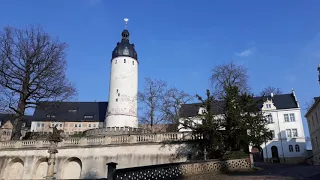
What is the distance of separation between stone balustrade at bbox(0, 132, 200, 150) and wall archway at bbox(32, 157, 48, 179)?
52.9 inches

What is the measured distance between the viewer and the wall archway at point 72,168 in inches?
922

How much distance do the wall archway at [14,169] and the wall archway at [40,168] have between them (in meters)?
1.36

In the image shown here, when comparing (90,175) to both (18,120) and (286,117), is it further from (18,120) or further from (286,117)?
(286,117)

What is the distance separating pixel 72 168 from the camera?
78.4 feet

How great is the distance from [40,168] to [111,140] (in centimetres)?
717

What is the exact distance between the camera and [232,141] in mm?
18891

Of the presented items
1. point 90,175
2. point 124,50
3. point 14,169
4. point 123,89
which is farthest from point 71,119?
point 90,175

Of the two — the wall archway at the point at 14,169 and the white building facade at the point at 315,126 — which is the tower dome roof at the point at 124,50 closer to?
the wall archway at the point at 14,169

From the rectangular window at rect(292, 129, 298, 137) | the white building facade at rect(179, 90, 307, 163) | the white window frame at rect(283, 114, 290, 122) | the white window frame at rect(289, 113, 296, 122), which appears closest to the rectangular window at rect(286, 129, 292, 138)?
the white building facade at rect(179, 90, 307, 163)

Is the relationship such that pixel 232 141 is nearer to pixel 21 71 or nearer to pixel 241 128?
pixel 241 128

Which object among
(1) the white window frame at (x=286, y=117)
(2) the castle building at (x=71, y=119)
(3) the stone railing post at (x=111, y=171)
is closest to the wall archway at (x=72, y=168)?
(3) the stone railing post at (x=111, y=171)

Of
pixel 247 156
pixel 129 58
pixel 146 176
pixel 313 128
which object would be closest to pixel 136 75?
pixel 129 58

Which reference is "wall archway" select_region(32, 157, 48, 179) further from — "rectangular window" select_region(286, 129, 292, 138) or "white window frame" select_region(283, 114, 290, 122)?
Result: "white window frame" select_region(283, 114, 290, 122)

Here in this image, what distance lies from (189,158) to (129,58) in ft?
104
